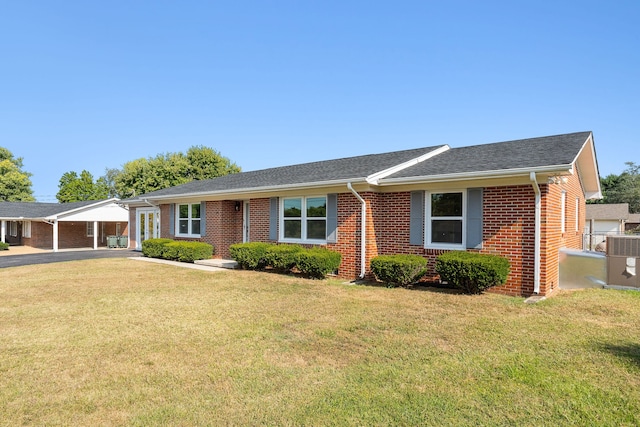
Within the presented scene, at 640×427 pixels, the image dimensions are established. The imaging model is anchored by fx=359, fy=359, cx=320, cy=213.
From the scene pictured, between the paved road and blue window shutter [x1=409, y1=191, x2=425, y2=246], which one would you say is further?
the paved road

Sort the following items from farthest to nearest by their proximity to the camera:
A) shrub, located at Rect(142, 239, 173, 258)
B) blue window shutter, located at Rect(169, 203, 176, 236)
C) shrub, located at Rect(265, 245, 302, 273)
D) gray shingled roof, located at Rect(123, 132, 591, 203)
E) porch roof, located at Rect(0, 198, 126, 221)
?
porch roof, located at Rect(0, 198, 126, 221) → blue window shutter, located at Rect(169, 203, 176, 236) → shrub, located at Rect(142, 239, 173, 258) → shrub, located at Rect(265, 245, 302, 273) → gray shingled roof, located at Rect(123, 132, 591, 203)

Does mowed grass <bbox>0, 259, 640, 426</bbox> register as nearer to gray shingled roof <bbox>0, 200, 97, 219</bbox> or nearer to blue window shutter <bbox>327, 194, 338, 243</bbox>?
blue window shutter <bbox>327, 194, 338, 243</bbox>

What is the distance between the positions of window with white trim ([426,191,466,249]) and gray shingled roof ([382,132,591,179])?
2.48 ft

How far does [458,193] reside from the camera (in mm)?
9539

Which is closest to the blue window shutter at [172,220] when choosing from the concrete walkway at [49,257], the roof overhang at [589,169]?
the concrete walkway at [49,257]

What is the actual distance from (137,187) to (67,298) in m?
42.0

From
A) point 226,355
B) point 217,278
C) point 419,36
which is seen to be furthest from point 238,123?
point 226,355

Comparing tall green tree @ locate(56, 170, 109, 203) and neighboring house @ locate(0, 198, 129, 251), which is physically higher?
tall green tree @ locate(56, 170, 109, 203)

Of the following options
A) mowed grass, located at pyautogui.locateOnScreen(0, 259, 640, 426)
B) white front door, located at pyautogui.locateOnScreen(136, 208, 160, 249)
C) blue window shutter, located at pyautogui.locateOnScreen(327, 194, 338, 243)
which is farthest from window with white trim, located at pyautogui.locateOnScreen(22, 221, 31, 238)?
blue window shutter, located at pyautogui.locateOnScreen(327, 194, 338, 243)

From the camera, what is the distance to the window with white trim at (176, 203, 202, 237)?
55.2ft

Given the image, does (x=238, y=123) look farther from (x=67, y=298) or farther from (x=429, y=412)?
(x=429, y=412)

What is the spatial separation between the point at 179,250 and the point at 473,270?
11870 millimetres

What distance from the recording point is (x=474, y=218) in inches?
360

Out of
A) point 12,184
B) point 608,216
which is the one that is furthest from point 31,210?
point 608,216
